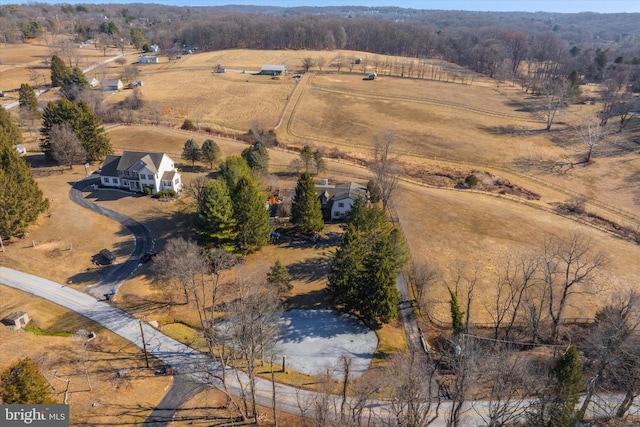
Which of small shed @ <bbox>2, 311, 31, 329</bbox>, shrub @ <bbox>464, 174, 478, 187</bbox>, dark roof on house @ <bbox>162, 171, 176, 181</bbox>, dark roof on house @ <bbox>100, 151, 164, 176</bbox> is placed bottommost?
small shed @ <bbox>2, 311, 31, 329</bbox>

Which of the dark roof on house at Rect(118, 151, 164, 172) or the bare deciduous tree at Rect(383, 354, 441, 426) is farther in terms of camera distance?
the dark roof on house at Rect(118, 151, 164, 172)

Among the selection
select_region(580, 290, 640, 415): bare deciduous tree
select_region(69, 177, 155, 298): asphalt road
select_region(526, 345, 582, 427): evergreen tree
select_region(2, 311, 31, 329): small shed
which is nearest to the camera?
select_region(526, 345, 582, 427): evergreen tree

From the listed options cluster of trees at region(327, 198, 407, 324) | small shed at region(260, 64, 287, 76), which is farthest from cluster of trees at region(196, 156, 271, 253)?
small shed at region(260, 64, 287, 76)

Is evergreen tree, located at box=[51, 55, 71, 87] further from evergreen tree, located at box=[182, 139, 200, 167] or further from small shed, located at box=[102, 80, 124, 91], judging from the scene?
evergreen tree, located at box=[182, 139, 200, 167]

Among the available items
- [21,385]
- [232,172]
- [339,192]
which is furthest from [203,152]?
[21,385]

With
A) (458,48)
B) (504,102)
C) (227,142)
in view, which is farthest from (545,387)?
(458,48)

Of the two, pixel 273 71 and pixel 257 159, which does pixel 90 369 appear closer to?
pixel 257 159

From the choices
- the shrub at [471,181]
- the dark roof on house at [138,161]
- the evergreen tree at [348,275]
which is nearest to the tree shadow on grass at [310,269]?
the evergreen tree at [348,275]

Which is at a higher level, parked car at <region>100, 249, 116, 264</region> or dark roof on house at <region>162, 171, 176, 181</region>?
dark roof on house at <region>162, 171, 176, 181</region>
